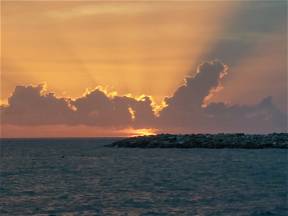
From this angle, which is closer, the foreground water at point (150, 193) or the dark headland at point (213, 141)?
the foreground water at point (150, 193)

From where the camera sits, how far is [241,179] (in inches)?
2279

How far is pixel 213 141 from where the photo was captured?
5581 inches

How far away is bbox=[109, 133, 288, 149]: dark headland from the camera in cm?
13241

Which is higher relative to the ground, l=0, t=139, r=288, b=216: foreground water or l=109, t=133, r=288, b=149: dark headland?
l=109, t=133, r=288, b=149: dark headland

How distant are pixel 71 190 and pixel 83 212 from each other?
13.4 metres

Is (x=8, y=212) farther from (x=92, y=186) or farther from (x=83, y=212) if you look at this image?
(x=92, y=186)

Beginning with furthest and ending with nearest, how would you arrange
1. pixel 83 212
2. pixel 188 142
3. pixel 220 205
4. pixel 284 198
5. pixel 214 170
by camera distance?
pixel 188 142, pixel 214 170, pixel 284 198, pixel 220 205, pixel 83 212

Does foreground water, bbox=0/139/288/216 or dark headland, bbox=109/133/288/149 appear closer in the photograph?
foreground water, bbox=0/139/288/216

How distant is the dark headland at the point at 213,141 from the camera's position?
132 metres

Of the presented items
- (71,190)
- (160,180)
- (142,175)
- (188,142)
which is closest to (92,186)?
(71,190)

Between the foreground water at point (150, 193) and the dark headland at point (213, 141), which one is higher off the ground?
the dark headland at point (213, 141)

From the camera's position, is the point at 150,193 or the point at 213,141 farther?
the point at 213,141

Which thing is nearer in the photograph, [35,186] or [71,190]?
[71,190]

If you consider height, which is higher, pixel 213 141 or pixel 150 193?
pixel 213 141
